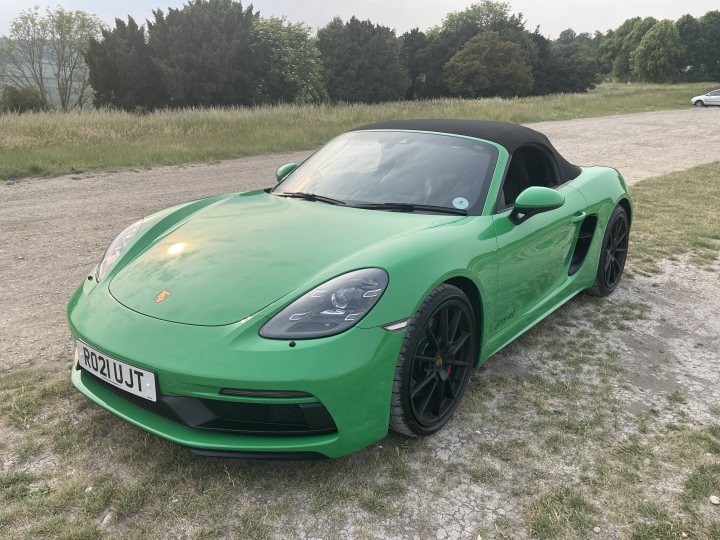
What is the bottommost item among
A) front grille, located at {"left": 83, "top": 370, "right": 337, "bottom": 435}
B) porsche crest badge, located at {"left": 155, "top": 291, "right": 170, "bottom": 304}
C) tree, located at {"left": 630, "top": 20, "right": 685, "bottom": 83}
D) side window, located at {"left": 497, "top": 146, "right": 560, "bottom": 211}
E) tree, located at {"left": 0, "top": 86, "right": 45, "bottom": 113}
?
front grille, located at {"left": 83, "top": 370, "right": 337, "bottom": 435}

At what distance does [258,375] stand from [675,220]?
241 inches

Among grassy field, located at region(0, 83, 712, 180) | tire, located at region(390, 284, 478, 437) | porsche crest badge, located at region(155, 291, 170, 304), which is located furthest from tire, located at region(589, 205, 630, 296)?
grassy field, located at region(0, 83, 712, 180)

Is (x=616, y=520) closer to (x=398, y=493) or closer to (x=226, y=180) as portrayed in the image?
→ (x=398, y=493)

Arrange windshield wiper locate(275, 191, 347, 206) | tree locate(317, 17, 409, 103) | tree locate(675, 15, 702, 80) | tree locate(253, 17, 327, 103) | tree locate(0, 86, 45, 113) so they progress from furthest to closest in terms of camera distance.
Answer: tree locate(675, 15, 702, 80) → tree locate(317, 17, 409, 103) → tree locate(253, 17, 327, 103) → tree locate(0, 86, 45, 113) → windshield wiper locate(275, 191, 347, 206)

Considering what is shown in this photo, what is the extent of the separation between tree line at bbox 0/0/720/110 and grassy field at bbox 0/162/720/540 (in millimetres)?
27824

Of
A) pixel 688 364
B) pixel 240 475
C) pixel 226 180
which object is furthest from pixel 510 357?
pixel 226 180

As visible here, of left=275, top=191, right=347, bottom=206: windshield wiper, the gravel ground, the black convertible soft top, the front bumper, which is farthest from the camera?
the black convertible soft top

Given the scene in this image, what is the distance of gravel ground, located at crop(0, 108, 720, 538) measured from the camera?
202 cm

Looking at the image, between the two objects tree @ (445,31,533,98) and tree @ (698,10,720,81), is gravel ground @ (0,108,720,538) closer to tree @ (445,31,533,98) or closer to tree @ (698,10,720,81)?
tree @ (445,31,533,98)

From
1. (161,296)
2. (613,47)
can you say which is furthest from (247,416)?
(613,47)

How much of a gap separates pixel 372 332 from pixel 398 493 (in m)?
0.64

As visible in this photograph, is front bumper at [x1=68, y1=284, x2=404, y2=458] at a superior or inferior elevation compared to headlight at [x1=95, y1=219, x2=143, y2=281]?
inferior

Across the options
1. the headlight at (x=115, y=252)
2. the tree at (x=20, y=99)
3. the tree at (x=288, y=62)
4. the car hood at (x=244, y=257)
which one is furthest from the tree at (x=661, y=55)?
the headlight at (x=115, y=252)

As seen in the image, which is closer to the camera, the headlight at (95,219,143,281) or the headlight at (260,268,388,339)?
the headlight at (260,268,388,339)
